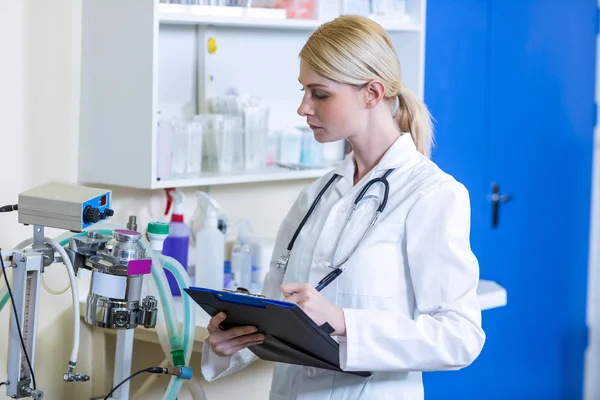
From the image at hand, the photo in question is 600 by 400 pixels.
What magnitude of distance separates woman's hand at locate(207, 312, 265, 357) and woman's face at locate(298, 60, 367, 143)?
41 cm

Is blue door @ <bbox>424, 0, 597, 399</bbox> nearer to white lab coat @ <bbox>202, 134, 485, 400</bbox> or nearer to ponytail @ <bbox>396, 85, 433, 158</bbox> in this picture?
ponytail @ <bbox>396, 85, 433, 158</bbox>

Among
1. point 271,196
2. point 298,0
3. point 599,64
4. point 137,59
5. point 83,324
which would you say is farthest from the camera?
point 599,64

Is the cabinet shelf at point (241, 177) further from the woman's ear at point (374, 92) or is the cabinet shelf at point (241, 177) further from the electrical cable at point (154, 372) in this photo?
the woman's ear at point (374, 92)

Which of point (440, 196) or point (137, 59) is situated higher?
point (137, 59)

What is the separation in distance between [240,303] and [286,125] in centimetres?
134

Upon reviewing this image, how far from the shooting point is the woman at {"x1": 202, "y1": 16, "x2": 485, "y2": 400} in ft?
5.18

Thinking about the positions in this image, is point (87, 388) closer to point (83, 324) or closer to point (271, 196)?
point (83, 324)

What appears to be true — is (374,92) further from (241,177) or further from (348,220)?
(241,177)

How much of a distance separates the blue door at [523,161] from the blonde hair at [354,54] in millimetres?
1535

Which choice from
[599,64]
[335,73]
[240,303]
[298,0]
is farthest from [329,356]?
[599,64]

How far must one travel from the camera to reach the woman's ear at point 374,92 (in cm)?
175

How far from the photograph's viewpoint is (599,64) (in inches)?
155

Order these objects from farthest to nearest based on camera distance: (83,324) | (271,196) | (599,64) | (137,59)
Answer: (599,64) < (271,196) < (83,324) < (137,59)

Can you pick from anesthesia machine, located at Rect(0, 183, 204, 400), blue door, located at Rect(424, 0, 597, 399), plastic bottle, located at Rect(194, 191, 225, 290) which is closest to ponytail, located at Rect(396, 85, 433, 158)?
anesthesia machine, located at Rect(0, 183, 204, 400)
